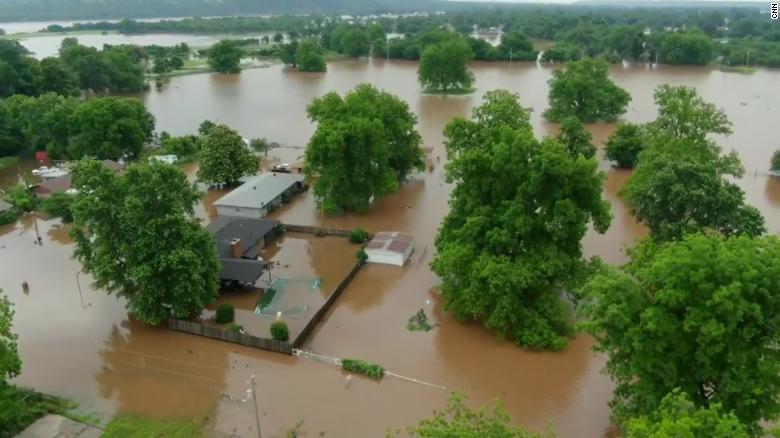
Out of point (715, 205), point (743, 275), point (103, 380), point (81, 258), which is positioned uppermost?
point (743, 275)

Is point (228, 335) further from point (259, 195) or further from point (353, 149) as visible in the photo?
point (259, 195)

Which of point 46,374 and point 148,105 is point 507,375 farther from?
point 148,105

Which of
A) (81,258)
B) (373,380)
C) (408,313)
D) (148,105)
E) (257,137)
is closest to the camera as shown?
(373,380)

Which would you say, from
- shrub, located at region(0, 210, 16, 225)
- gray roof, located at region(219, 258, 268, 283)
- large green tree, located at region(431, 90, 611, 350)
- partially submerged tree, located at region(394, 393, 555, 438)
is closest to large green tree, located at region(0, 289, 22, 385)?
gray roof, located at region(219, 258, 268, 283)

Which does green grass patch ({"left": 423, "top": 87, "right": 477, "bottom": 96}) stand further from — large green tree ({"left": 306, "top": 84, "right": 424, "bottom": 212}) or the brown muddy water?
the brown muddy water

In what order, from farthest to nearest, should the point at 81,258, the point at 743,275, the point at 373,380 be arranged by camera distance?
the point at 81,258 < the point at 373,380 < the point at 743,275

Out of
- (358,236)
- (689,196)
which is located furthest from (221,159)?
(689,196)

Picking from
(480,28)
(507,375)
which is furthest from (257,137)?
(480,28)

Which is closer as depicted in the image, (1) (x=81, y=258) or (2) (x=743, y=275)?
(2) (x=743, y=275)
